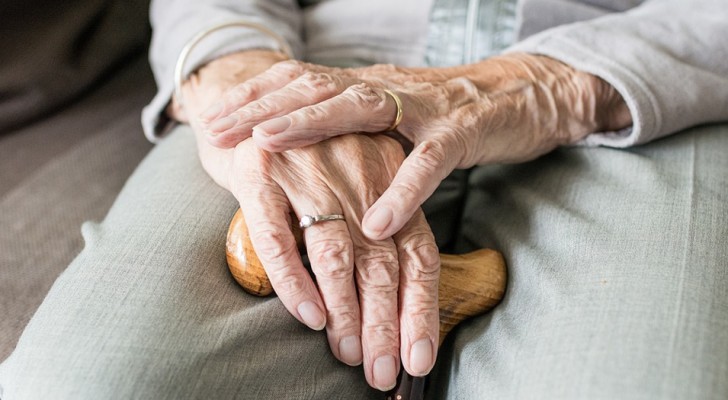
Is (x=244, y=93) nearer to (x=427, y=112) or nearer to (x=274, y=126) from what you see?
(x=274, y=126)

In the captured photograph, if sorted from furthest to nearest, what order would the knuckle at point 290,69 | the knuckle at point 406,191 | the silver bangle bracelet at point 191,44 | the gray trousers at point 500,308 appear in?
1. the silver bangle bracelet at point 191,44
2. the knuckle at point 290,69
3. the knuckle at point 406,191
4. the gray trousers at point 500,308

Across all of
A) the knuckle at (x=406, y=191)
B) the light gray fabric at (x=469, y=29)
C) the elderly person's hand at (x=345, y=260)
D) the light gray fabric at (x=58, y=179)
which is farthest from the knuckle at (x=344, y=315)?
the light gray fabric at (x=469, y=29)

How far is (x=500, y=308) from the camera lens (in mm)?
772

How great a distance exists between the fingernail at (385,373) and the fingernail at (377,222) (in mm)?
136

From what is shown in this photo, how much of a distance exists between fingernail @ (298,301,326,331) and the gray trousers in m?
0.03

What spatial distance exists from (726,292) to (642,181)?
191 mm

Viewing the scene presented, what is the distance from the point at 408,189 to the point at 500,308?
0.19 m

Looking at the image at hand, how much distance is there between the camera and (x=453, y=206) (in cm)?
99

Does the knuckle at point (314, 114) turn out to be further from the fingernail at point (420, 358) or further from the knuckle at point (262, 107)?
the fingernail at point (420, 358)

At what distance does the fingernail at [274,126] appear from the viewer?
698 mm

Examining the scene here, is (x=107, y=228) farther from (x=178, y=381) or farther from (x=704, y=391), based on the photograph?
(x=704, y=391)

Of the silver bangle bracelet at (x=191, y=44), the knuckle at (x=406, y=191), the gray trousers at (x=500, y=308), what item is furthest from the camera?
the silver bangle bracelet at (x=191, y=44)

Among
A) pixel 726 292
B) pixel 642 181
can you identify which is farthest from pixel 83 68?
pixel 726 292

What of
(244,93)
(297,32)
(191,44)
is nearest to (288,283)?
(244,93)
